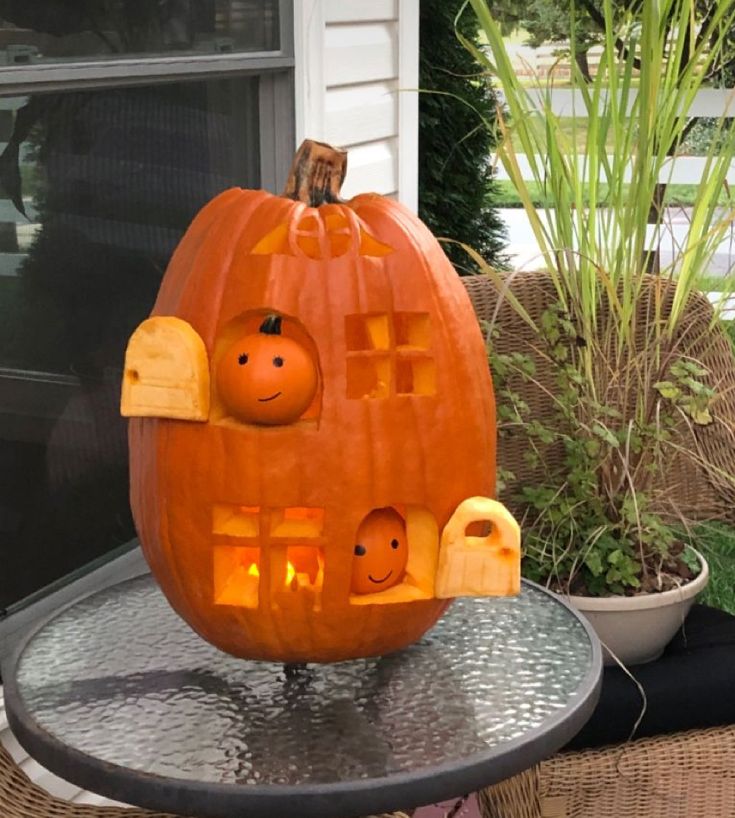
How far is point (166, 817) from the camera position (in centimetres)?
114

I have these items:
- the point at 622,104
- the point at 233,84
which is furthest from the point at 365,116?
the point at 622,104

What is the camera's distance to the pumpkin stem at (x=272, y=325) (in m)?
1.00

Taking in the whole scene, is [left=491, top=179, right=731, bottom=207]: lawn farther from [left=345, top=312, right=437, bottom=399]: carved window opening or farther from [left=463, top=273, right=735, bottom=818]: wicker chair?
[left=345, top=312, right=437, bottom=399]: carved window opening

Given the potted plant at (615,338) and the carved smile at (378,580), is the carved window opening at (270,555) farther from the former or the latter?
the potted plant at (615,338)

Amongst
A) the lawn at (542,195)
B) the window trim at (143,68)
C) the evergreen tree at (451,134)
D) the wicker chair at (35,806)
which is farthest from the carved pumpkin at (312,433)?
the evergreen tree at (451,134)

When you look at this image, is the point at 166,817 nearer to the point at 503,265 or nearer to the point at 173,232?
the point at 173,232

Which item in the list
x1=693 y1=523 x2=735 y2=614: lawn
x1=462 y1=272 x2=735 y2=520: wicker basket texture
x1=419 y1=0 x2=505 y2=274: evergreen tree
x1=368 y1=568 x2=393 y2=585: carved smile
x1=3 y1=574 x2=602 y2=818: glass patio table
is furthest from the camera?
x1=419 y1=0 x2=505 y2=274: evergreen tree

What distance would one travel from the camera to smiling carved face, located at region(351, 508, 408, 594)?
102cm

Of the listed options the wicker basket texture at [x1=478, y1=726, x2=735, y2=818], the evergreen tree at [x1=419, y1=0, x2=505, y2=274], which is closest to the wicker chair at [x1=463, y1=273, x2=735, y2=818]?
the wicker basket texture at [x1=478, y1=726, x2=735, y2=818]

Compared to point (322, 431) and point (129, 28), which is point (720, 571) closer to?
point (129, 28)

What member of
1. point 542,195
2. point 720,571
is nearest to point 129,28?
point 542,195

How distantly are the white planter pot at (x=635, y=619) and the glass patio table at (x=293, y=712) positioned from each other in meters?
0.47

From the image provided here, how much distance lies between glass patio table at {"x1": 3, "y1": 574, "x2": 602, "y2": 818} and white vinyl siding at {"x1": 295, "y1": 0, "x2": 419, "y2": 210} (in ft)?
4.13

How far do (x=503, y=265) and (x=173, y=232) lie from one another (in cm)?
302
